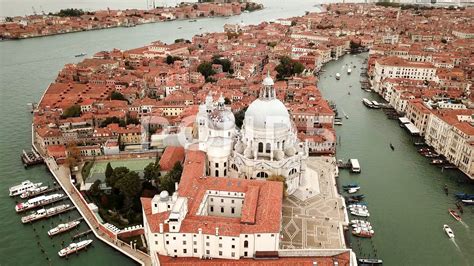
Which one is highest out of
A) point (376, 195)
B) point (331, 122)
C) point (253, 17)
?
point (253, 17)

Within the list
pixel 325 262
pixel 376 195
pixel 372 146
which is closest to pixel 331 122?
pixel 372 146

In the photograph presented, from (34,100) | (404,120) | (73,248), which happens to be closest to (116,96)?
(34,100)

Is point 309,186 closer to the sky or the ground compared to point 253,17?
closer to the ground

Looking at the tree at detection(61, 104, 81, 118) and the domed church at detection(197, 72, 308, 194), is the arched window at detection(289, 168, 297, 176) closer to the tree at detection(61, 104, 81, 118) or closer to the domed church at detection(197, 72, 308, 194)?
the domed church at detection(197, 72, 308, 194)

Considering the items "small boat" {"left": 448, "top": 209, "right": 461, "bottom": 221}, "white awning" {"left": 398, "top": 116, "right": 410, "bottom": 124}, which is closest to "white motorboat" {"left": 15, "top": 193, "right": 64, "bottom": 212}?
"small boat" {"left": 448, "top": 209, "right": 461, "bottom": 221}

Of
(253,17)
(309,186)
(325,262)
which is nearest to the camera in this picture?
(325,262)

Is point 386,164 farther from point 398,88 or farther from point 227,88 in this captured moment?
point 227,88

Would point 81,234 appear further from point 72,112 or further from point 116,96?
point 116,96
